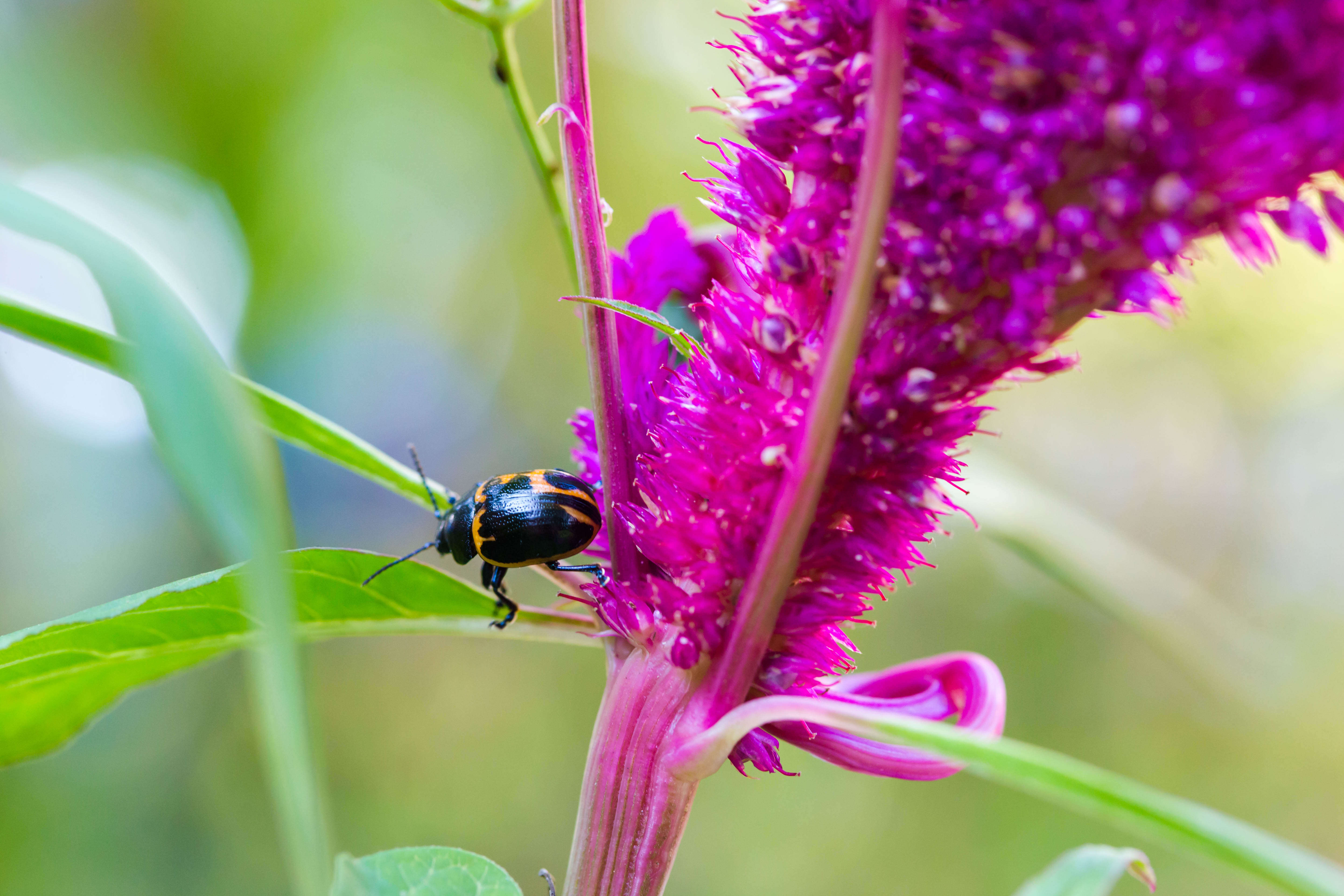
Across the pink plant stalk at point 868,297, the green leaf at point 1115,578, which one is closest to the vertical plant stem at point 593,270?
the pink plant stalk at point 868,297

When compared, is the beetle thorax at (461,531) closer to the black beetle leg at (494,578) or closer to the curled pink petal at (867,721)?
the black beetle leg at (494,578)

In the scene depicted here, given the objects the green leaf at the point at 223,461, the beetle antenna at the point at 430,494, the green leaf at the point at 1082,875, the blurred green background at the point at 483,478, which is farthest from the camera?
the blurred green background at the point at 483,478

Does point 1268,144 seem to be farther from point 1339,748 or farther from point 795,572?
point 1339,748

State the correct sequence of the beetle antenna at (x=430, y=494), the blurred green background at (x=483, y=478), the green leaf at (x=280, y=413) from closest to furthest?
the green leaf at (x=280, y=413) → the beetle antenna at (x=430, y=494) → the blurred green background at (x=483, y=478)

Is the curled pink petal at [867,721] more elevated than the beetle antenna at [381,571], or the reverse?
the curled pink petal at [867,721]

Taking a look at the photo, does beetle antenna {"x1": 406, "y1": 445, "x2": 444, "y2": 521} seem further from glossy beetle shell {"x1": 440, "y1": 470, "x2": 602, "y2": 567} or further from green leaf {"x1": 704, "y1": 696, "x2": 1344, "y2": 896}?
green leaf {"x1": 704, "y1": 696, "x2": 1344, "y2": 896}

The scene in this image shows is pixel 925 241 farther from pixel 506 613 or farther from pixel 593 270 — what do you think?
pixel 506 613

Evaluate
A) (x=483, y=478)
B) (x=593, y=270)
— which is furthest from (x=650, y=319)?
(x=483, y=478)

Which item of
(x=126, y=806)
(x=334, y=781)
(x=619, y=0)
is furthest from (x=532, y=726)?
(x=619, y=0)
